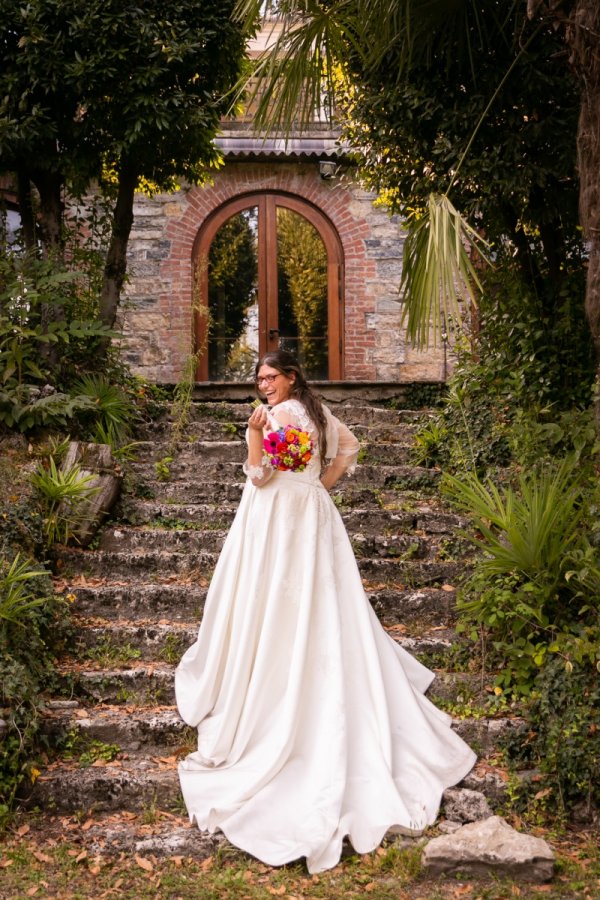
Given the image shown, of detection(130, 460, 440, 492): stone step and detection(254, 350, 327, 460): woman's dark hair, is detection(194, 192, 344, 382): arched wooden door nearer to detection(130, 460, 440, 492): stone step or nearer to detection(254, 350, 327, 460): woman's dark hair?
detection(130, 460, 440, 492): stone step

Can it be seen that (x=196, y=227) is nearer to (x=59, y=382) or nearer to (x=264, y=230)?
(x=264, y=230)

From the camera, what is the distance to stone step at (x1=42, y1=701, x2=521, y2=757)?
4.64 metres

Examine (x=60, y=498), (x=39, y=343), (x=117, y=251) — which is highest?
(x=117, y=251)

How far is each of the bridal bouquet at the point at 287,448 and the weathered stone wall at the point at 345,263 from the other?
276 inches

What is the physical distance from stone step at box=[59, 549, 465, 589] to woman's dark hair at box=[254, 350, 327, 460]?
1600mm

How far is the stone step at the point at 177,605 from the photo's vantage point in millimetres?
5789

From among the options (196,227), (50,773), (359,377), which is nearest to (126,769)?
(50,773)

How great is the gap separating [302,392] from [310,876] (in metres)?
2.31

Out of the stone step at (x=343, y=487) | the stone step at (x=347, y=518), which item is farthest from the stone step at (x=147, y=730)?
the stone step at (x=343, y=487)

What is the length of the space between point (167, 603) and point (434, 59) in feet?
12.7

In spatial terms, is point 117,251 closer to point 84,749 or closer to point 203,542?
point 203,542

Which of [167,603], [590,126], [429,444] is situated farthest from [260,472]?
[429,444]

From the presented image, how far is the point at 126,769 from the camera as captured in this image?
449cm

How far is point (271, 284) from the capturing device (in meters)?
11.9
